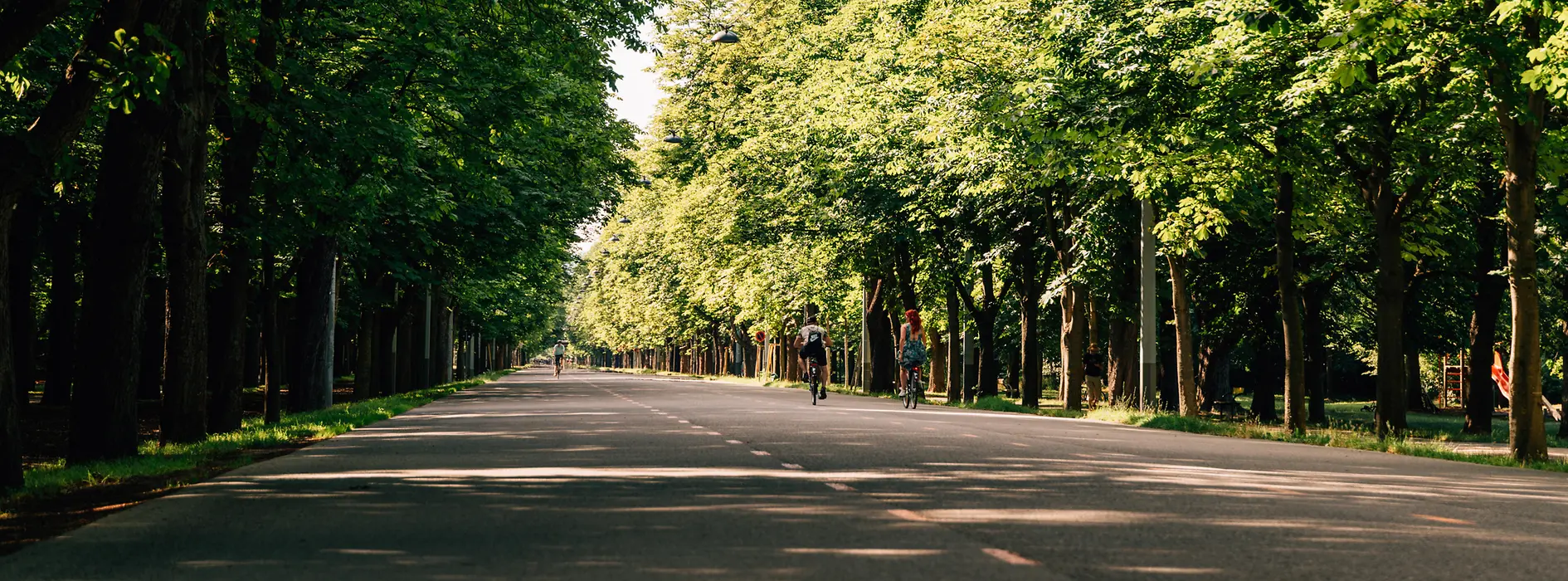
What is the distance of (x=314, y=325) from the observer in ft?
91.7

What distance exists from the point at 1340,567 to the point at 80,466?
11.3m

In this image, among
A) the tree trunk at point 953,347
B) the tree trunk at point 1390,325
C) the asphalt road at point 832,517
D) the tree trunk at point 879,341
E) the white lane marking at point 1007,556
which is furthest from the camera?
the tree trunk at point 879,341

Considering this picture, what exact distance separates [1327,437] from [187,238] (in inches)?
568

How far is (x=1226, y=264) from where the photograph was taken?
114 ft

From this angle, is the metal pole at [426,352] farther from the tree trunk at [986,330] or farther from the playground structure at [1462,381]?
the playground structure at [1462,381]

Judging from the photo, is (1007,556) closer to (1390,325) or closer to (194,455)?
(194,455)

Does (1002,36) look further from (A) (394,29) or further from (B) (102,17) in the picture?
(B) (102,17)

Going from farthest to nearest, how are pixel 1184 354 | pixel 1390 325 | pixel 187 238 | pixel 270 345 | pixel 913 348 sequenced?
pixel 913 348, pixel 1184 354, pixel 270 345, pixel 1390 325, pixel 187 238

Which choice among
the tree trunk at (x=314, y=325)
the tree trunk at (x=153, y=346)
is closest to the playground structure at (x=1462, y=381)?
the tree trunk at (x=314, y=325)

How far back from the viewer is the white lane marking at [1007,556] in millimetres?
7074

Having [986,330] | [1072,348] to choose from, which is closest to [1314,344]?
[1072,348]

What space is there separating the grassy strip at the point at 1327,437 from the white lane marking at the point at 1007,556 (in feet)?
35.0

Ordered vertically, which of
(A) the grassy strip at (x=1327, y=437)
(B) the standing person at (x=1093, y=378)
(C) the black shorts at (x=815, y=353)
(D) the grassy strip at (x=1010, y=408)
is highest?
(C) the black shorts at (x=815, y=353)

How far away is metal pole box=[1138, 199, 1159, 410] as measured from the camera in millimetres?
27609
